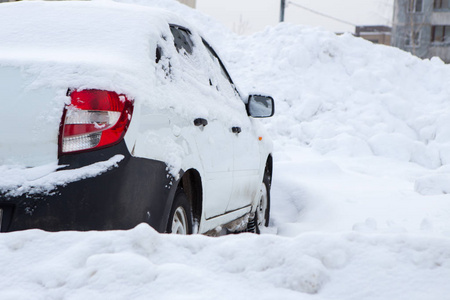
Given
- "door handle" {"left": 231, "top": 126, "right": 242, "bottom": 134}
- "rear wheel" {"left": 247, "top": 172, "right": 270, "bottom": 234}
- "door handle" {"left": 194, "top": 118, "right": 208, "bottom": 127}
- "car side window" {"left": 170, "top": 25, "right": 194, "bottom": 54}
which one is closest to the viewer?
"door handle" {"left": 194, "top": 118, "right": 208, "bottom": 127}

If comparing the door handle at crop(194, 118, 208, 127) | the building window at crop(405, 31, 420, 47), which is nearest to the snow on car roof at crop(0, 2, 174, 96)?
the door handle at crop(194, 118, 208, 127)

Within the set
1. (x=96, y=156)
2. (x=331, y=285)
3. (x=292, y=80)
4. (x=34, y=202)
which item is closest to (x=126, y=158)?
(x=96, y=156)

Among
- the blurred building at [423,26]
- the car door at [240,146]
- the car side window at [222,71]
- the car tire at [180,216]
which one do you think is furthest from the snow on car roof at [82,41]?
the blurred building at [423,26]

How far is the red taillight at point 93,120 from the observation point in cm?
288

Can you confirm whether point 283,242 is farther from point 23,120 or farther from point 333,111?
point 333,111

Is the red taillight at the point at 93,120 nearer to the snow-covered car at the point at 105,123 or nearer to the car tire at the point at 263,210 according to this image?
the snow-covered car at the point at 105,123

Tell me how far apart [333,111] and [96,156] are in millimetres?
13787

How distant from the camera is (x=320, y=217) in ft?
21.9

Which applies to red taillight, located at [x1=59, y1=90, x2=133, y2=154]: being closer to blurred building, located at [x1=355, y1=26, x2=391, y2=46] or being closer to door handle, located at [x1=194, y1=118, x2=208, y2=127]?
door handle, located at [x1=194, y1=118, x2=208, y2=127]

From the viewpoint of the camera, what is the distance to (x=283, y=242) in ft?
8.68

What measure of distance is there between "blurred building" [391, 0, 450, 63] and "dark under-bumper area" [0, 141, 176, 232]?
47.9 meters

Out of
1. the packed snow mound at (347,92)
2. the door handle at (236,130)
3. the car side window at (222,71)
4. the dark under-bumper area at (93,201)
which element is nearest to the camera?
the dark under-bumper area at (93,201)

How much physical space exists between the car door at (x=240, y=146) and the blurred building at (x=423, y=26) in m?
45.3

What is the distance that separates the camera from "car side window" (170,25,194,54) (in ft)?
13.4
